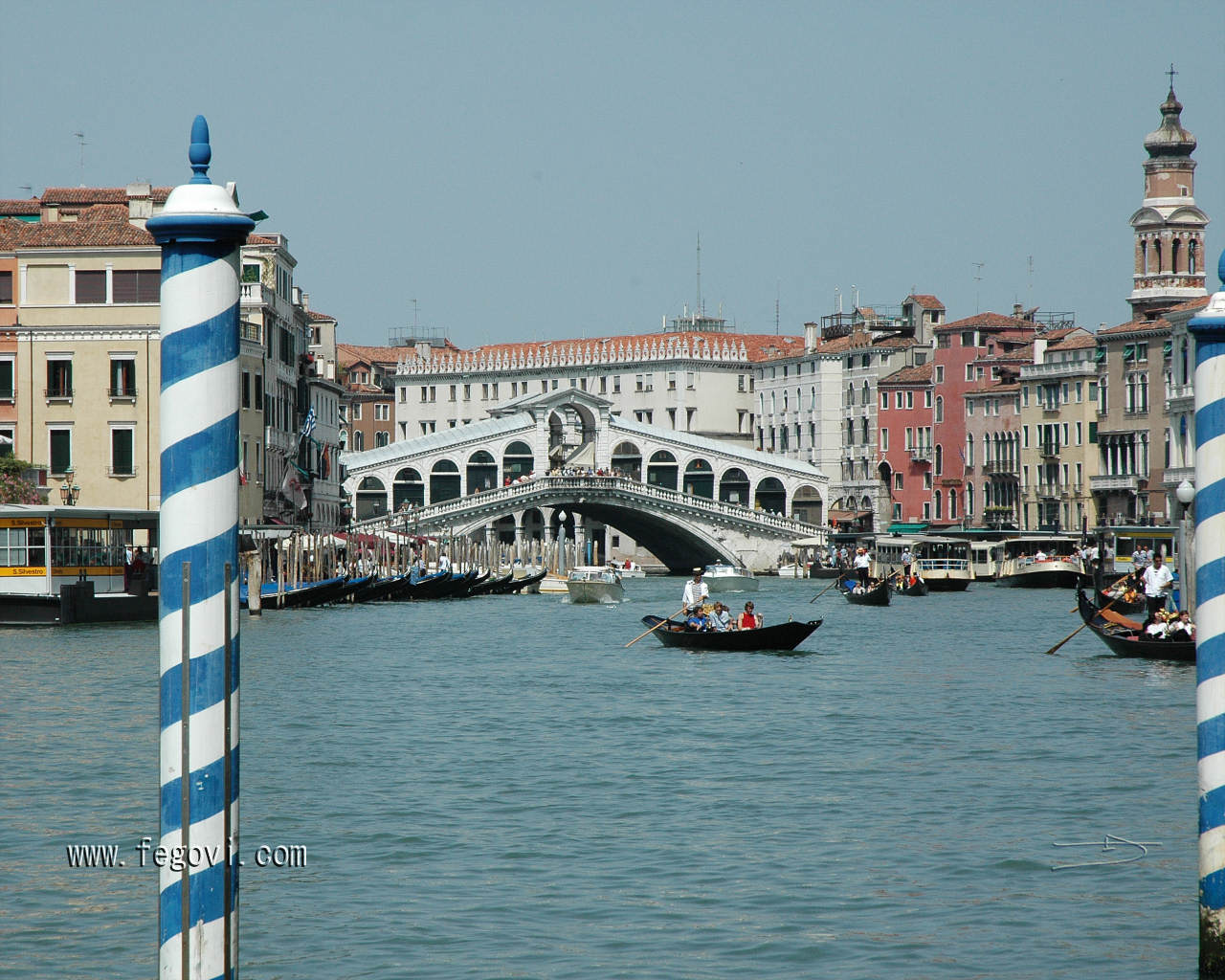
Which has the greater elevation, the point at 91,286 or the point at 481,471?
the point at 91,286

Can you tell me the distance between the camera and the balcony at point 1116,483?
57.8m

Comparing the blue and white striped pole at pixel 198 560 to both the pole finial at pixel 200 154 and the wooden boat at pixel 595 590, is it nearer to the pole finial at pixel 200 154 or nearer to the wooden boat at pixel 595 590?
the pole finial at pixel 200 154

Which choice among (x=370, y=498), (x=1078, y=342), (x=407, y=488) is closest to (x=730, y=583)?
(x=1078, y=342)

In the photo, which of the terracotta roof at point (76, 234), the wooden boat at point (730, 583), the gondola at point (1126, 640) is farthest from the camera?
the wooden boat at point (730, 583)

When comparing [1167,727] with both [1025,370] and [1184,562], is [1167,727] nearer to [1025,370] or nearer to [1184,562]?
[1184,562]

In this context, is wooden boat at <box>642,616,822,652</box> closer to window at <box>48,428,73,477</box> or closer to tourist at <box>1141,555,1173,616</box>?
tourist at <box>1141,555,1173,616</box>

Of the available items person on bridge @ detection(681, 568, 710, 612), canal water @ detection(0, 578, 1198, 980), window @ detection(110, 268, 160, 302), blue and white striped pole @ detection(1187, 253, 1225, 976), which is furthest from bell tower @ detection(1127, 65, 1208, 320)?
blue and white striped pole @ detection(1187, 253, 1225, 976)

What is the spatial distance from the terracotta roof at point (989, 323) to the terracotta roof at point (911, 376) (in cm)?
199

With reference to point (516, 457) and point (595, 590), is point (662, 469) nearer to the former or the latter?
point (516, 457)

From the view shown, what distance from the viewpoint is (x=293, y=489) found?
44688mm

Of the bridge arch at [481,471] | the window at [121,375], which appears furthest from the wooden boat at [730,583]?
the window at [121,375]

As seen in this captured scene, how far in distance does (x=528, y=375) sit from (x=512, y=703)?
67412mm

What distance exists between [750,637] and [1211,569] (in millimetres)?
19056

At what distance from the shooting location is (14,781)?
12.6 m
